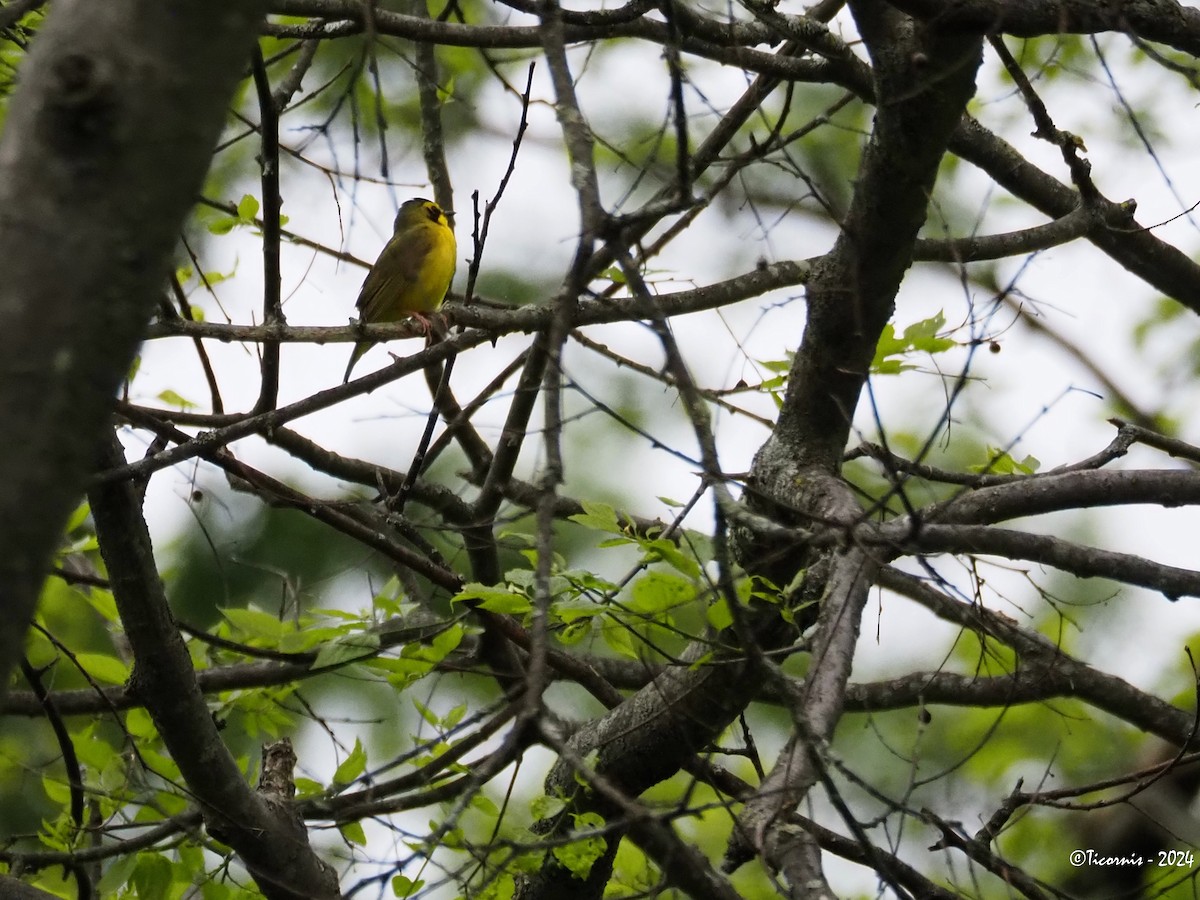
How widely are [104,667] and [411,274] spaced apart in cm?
369

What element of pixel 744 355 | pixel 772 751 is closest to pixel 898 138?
pixel 744 355

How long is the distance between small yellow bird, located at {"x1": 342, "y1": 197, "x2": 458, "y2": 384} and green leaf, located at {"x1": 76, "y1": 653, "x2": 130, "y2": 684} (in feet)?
11.5

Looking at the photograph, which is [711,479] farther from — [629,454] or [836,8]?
[629,454]

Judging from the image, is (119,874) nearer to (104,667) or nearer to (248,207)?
(104,667)

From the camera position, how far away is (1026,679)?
4.25m

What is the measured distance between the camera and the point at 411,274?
7461 mm

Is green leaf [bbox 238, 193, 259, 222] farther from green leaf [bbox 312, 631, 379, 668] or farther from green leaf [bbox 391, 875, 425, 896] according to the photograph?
green leaf [bbox 391, 875, 425, 896]

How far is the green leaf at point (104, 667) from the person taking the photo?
169 inches

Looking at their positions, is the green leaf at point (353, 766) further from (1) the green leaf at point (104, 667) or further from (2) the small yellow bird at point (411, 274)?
(2) the small yellow bird at point (411, 274)

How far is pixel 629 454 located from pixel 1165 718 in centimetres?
561

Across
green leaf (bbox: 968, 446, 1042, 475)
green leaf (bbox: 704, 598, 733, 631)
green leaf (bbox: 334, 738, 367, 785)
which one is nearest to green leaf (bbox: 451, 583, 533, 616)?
green leaf (bbox: 704, 598, 733, 631)

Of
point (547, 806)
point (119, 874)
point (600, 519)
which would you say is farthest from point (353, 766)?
point (600, 519)

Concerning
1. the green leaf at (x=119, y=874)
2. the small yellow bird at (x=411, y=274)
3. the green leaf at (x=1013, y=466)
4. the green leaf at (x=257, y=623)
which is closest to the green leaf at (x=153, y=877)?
the green leaf at (x=119, y=874)

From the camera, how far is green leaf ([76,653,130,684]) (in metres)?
4.29
